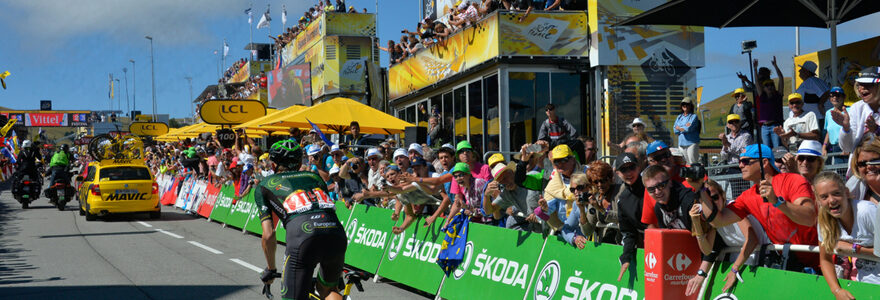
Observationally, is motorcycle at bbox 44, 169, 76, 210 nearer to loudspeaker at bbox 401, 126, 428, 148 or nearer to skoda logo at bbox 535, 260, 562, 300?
loudspeaker at bbox 401, 126, 428, 148

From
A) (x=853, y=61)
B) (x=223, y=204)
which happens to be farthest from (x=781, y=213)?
(x=223, y=204)

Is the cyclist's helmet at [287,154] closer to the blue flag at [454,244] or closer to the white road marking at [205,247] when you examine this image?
the blue flag at [454,244]

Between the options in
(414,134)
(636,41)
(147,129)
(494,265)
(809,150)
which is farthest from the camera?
(147,129)

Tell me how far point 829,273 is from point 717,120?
1722cm

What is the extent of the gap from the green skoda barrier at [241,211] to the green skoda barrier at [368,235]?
5847 mm

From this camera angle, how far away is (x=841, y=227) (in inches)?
197

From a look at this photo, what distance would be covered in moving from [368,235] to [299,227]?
228 inches

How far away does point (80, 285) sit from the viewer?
33.9ft

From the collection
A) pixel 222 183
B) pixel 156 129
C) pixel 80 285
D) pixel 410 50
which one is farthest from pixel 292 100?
pixel 80 285

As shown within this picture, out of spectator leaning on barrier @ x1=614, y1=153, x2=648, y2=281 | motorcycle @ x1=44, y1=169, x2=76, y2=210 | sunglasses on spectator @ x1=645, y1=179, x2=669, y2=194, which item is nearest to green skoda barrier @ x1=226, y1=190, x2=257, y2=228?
motorcycle @ x1=44, y1=169, x2=76, y2=210

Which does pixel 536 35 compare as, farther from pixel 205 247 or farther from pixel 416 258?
pixel 416 258

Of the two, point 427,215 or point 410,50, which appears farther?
point 410,50

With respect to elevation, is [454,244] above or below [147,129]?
below

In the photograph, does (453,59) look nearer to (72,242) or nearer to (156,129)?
(72,242)
